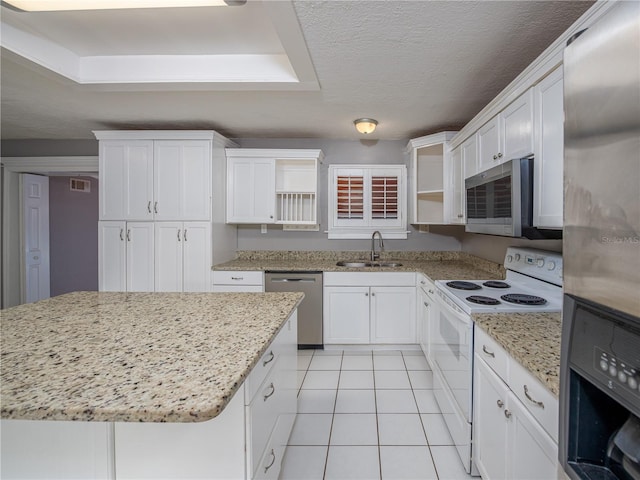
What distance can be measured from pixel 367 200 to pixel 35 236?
420cm

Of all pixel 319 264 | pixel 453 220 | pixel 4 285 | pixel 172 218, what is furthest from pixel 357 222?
pixel 4 285

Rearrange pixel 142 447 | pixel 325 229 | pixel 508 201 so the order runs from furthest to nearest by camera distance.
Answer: pixel 325 229 < pixel 508 201 < pixel 142 447

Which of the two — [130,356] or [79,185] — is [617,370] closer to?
[130,356]

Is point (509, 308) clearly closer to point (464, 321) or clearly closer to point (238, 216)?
point (464, 321)

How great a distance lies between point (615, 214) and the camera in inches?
21.6

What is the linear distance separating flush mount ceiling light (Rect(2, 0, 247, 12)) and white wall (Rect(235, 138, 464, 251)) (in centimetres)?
224

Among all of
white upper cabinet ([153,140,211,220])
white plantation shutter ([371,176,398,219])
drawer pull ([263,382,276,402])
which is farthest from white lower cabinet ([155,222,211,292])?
drawer pull ([263,382,276,402])

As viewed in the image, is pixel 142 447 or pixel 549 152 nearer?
pixel 142 447

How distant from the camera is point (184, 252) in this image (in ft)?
10.3

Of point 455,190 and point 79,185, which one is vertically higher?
point 79,185

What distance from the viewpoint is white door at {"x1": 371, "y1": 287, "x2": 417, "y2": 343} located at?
3.16 metres

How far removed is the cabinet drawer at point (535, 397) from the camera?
3.11ft

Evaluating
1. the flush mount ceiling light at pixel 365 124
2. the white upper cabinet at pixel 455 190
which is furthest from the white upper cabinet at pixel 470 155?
the flush mount ceiling light at pixel 365 124

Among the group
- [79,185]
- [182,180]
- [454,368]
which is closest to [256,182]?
[182,180]
